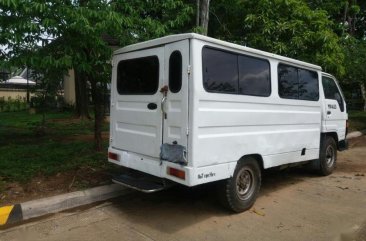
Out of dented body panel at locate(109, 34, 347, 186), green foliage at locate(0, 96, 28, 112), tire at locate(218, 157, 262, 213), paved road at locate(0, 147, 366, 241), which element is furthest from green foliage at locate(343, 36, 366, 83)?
green foliage at locate(0, 96, 28, 112)

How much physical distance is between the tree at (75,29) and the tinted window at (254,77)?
1.88 metres

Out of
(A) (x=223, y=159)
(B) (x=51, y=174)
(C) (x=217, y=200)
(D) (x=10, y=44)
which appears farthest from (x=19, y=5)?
(C) (x=217, y=200)

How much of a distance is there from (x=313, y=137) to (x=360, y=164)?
2.99m

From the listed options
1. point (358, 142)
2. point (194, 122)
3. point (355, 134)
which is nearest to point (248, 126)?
point (194, 122)

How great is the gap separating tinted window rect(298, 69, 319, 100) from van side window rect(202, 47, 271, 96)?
117 centimetres

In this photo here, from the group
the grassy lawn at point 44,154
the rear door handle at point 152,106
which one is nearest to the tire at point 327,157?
the rear door handle at point 152,106

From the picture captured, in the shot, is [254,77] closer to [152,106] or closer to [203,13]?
[152,106]

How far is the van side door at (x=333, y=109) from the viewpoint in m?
7.92

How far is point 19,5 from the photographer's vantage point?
5488 millimetres

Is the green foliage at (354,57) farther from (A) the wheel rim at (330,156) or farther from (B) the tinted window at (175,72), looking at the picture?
(B) the tinted window at (175,72)

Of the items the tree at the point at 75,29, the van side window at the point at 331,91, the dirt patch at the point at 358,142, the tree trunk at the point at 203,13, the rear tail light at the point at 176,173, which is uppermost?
the tree trunk at the point at 203,13

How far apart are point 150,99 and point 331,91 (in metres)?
4.39

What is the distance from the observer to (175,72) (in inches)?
202

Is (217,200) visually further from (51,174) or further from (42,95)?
(42,95)
